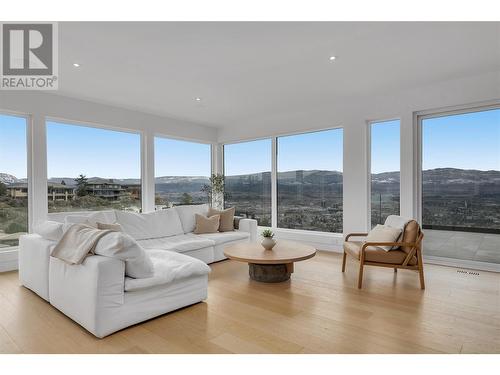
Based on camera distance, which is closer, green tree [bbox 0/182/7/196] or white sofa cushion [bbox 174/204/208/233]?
green tree [bbox 0/182/7/196]

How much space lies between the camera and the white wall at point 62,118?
4.30 metres

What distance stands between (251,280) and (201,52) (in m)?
2.78

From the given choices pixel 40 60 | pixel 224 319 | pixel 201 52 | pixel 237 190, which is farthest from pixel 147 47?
pixel 237 190

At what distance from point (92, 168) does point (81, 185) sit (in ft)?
1.16

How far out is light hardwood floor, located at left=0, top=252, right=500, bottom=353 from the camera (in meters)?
2.14

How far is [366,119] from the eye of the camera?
195 inches

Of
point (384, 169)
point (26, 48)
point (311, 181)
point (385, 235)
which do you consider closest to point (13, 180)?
point (26, 48)

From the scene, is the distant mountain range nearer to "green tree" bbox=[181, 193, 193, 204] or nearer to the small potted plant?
"green tree" bbox=[181, 193, 193, 204]

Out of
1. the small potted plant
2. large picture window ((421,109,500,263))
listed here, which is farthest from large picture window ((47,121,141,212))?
large picture window ((421,109,500,263))

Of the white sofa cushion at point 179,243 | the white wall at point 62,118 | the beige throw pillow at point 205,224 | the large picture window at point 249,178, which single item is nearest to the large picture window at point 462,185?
the large picture window at point 249,178

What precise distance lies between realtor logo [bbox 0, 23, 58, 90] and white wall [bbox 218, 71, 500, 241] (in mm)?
3884
